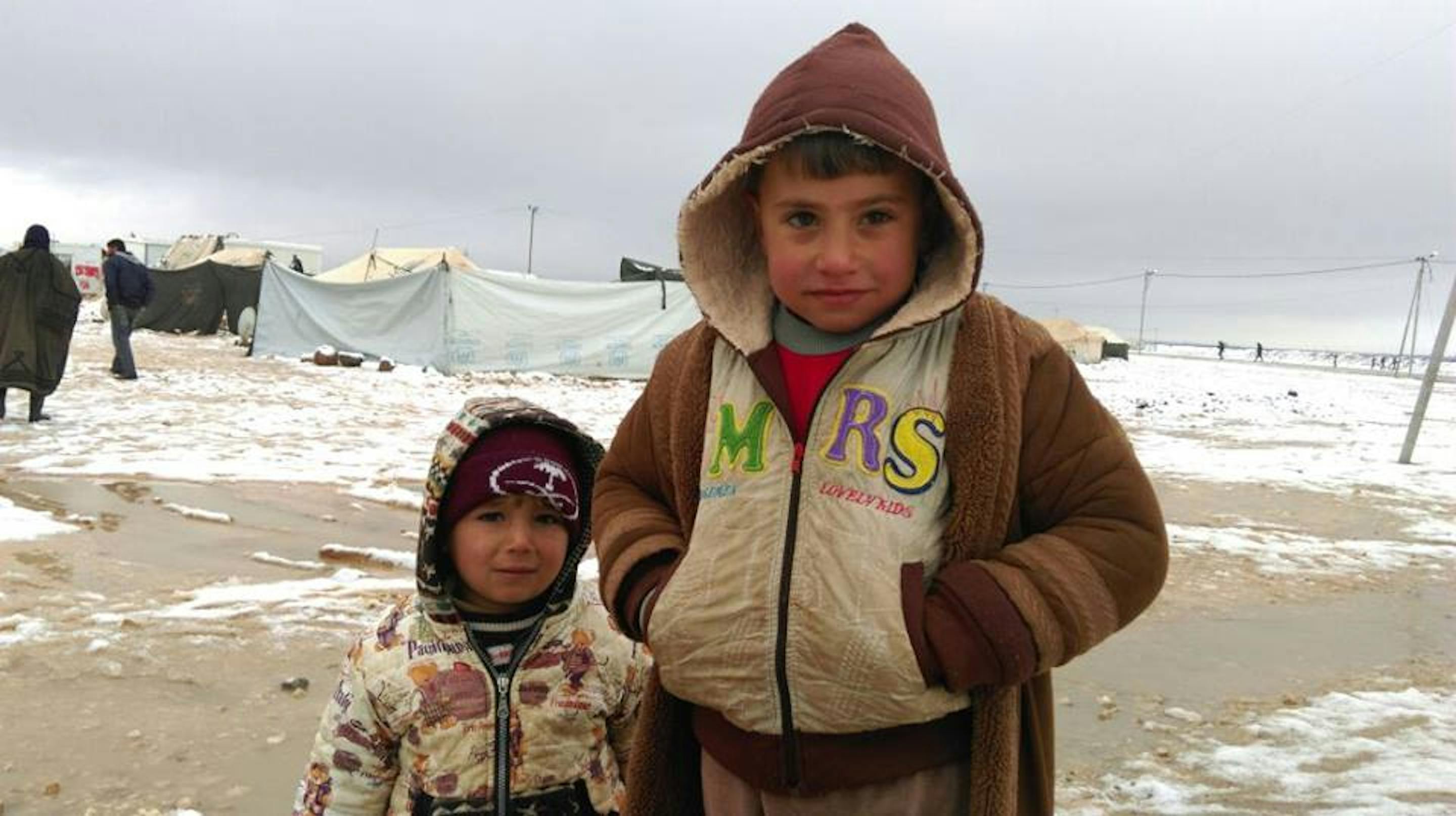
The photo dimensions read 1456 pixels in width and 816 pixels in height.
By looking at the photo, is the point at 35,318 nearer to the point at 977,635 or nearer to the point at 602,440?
the point at 602,440

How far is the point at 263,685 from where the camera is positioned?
10.6 feet

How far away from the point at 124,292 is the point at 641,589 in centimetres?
1233

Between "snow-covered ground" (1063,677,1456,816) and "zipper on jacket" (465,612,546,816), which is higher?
"zipper on jacket" (465,612,546,816)

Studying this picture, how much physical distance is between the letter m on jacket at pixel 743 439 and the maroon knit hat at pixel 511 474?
19.8 inches

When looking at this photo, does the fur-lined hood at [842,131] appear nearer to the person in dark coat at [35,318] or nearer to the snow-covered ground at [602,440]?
the snow-covered ground at [602,440]

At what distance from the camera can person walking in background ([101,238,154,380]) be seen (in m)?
11.7

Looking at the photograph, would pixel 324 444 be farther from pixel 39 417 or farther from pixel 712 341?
pixel 712 341

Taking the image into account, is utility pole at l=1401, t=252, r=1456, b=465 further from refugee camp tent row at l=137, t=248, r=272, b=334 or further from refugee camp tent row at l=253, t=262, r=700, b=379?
refugee camp tent row at l=137, t=248, r=272, b=334

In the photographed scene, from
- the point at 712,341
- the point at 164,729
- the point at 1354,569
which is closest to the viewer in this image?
the point at 712,341

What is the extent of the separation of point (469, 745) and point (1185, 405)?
66.8ft

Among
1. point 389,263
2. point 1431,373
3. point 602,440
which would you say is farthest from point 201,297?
point 1431,373

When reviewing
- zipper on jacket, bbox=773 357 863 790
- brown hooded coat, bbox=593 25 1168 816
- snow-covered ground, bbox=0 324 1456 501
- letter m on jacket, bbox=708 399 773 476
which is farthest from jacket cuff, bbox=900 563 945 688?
snow-covered ground, bbox=0 324 1456 501

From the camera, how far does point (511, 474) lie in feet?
5.86

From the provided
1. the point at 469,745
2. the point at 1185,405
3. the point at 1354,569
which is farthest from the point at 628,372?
the point at 469,745
